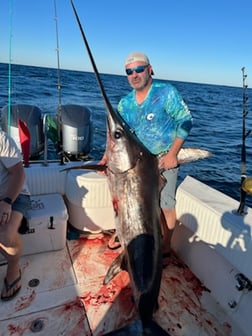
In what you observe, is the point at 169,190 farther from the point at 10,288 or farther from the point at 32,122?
the point at 32,122

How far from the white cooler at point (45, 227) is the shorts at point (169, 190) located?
0.93 metres

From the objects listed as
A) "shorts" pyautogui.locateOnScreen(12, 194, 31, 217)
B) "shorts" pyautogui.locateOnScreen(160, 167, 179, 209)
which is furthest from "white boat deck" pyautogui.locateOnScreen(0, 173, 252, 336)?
"shorts" pyautogui.locateOnScreen(12, 194, 31, 217)

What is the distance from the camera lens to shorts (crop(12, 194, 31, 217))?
229 cm

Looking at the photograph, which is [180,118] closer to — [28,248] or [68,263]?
[68,263]

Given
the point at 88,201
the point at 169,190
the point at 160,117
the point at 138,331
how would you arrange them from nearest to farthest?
the point at 138,331
the point at 160,117
the point at 169,190
the point at 88,201

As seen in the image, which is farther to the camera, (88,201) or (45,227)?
(88,201)

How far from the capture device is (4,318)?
81.6 inches

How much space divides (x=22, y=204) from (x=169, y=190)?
4.03 ft

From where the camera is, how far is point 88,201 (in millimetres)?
2883

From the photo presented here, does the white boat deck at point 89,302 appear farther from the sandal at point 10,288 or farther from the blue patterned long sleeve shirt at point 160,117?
the blue patterned long sleeve shirt at point 160,117

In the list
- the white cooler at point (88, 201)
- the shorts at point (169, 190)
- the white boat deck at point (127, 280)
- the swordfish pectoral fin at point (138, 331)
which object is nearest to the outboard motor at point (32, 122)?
the white boat deck at point (127, 280)

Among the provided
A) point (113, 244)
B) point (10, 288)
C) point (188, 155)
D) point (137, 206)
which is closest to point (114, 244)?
point (113, 244)

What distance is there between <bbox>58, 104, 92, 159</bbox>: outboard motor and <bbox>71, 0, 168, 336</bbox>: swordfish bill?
2658mm

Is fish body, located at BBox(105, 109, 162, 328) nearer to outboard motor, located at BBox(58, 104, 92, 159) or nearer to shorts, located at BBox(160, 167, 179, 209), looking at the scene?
shorts, located at BBox(160, 167, 179, 209)
